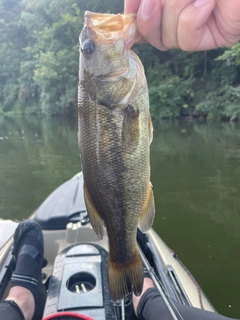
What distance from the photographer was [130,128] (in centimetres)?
136

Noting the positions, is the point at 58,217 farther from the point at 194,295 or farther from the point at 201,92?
the point at 201,92

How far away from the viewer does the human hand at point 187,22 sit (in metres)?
1.12

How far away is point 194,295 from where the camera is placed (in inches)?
121

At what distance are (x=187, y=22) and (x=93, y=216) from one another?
0.83m

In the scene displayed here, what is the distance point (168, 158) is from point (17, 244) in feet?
24.2

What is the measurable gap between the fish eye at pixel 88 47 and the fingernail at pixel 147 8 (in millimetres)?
283

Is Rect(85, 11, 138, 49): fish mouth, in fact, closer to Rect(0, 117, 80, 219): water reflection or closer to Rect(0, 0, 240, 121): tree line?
Rect(0, 117, 80, 219): water reflection

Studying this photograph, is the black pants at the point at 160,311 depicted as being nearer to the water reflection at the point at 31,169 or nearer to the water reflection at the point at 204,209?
the water reflection at the point at 204,209

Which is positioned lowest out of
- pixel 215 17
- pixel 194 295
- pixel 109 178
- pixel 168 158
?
pixel 168 158

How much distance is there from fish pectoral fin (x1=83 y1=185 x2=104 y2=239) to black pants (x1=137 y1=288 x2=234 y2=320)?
924 millimetres

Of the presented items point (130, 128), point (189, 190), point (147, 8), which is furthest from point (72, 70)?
point (147, 8)

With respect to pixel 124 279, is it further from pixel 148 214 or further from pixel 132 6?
pixel 132 6

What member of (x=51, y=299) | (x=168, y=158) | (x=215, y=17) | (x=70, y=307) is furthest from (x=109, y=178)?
(x=168, y=158)

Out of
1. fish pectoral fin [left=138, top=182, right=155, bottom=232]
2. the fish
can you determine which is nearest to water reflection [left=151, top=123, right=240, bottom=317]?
fish pectoral fin [left=138, top=182, right=155, bottom=232]
